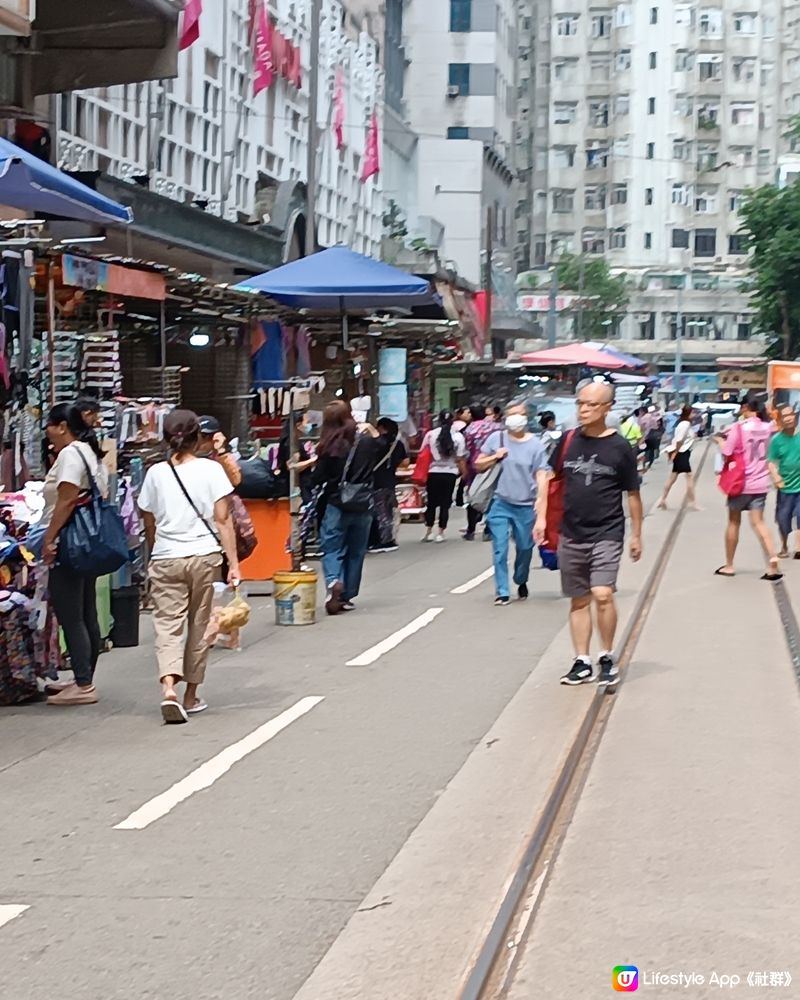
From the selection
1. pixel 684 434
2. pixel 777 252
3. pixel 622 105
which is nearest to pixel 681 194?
pixel 622 105

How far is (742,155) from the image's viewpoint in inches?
3866

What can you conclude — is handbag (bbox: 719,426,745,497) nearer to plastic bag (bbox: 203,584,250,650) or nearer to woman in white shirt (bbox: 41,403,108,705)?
plastic bag (bbox: 203,584,250,650)

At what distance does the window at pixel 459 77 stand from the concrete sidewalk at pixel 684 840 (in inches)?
2581

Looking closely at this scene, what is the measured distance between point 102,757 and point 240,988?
3558 millimetres

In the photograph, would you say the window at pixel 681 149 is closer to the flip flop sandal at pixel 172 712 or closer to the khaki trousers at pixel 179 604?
the khaki trousers at pixel 179 604

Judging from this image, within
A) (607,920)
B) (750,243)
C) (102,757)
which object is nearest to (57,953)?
(607,920)

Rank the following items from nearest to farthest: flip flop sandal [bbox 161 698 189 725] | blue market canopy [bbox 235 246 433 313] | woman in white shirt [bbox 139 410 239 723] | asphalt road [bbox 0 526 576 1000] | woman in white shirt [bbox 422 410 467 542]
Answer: asphalt road [bbox 0 526 576 1000], flip flop sandal [bbox 161 698 189 725], woman in white shirt [bbox 139 410 239 723], blue market canopy [bbox 235 246 433 313], woman in white shirt [bbox 422 410 467 542]

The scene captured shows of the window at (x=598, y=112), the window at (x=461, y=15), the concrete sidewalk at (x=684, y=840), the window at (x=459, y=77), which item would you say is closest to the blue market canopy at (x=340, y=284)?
the concrete sidewalk at (x=684, y=840)

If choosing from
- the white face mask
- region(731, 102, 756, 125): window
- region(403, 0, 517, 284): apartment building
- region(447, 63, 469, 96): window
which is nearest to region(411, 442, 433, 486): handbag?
the white face mask

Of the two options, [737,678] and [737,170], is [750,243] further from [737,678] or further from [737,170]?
[737,170]

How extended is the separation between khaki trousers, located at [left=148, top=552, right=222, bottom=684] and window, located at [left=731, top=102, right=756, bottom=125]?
93.2 m

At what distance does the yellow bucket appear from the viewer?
13383 mm

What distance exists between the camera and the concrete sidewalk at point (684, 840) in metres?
5.20

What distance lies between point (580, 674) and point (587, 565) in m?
0.68
